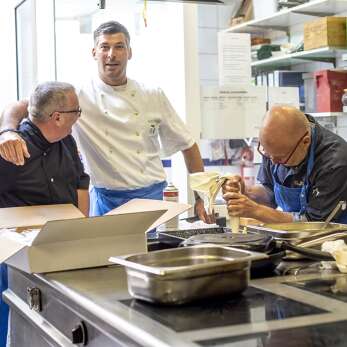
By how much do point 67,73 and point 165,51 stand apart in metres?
0.73

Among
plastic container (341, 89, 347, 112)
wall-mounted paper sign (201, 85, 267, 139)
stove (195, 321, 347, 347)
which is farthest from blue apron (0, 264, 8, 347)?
plastic container (341, 89, 347, 112)

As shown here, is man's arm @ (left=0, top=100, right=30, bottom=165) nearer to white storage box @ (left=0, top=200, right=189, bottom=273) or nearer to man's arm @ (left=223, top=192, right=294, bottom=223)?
white storage box @ (left=0, top=200, right=189, bottom=273)

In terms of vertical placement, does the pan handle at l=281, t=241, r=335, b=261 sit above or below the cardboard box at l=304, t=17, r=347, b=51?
below

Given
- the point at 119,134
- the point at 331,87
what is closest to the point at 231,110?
the point at 331,87

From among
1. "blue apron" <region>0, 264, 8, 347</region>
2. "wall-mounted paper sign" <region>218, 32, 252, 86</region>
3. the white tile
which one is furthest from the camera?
the white tile

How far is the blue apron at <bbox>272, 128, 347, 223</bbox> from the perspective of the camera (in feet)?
8.60

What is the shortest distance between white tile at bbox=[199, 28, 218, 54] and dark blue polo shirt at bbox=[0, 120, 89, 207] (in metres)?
3.13

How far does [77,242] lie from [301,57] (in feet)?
11.5

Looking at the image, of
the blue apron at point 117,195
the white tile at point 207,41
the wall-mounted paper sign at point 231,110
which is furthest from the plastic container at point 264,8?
the blue apron at point 117,195

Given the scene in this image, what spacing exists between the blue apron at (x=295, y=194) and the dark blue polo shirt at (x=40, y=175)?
890 millimetres

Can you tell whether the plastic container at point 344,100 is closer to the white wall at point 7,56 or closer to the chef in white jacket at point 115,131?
the chef in white jacket at point 115,131

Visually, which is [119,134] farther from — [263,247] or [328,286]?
[328,286]

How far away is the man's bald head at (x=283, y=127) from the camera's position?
2.59 metres

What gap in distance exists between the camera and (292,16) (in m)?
4.86
